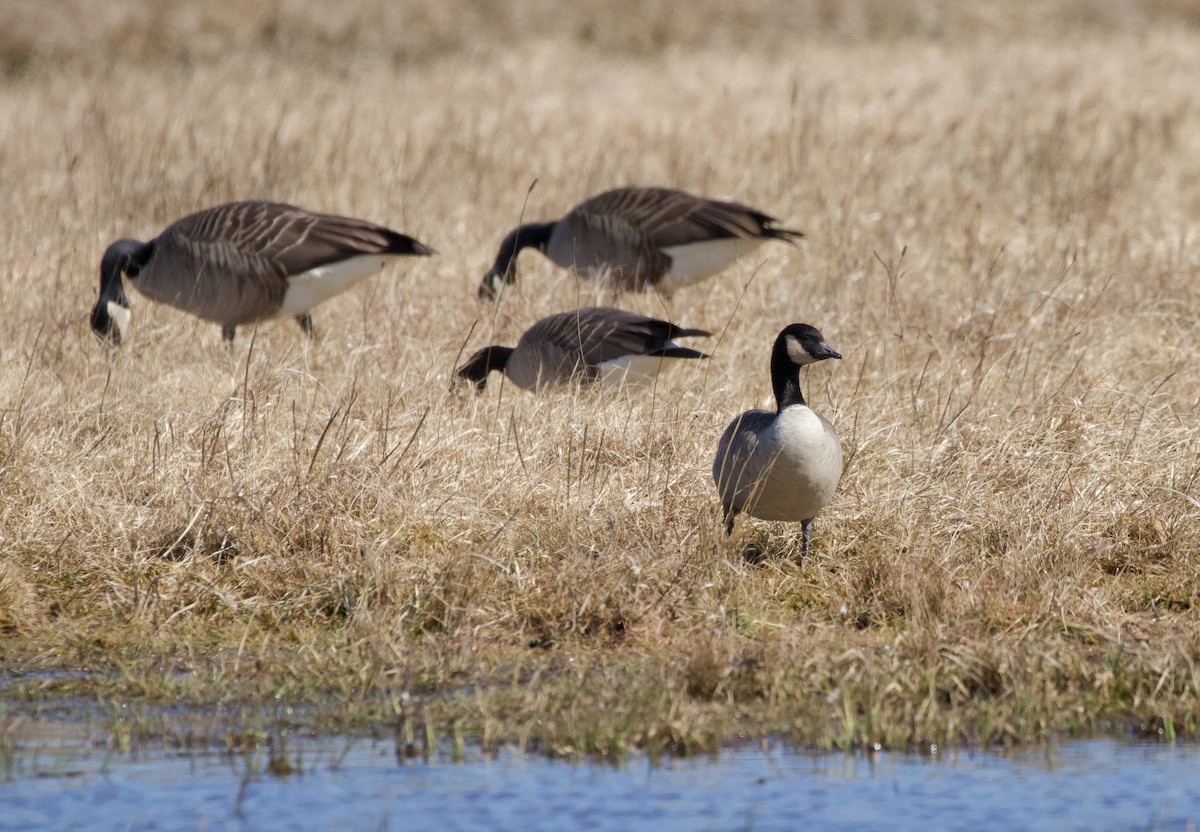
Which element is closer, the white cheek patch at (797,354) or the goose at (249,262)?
the white cheek patch at (797,354)

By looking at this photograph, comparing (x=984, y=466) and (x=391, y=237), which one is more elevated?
(x=391, y=237)

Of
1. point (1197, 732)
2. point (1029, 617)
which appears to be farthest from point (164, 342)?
point (1197, 732)

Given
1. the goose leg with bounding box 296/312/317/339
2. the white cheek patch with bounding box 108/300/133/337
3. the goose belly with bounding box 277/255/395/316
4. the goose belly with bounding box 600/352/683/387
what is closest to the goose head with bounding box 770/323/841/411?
the goose belly with bounding box 600/352/683/387

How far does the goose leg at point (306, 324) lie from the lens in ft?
30.9

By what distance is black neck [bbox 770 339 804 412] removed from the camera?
6152 mm

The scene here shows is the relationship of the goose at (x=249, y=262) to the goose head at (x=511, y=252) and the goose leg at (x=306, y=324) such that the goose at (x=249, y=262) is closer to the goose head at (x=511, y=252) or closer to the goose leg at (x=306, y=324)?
the goose leg at (x=306, y=324)

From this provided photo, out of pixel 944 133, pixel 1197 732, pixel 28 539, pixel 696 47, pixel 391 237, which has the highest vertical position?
pixel 696 47

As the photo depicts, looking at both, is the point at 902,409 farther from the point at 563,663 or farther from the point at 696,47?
the point at 696,47

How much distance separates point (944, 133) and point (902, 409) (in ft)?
24.3

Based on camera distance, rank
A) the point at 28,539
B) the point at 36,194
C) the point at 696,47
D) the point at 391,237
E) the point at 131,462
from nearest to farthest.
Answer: the point at 28,539
the point at 131,462
the point at 391,237
the point at 36,194
the point at 696,47

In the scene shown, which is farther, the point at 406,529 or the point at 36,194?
the point at 36,194

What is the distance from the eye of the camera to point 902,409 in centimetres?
728

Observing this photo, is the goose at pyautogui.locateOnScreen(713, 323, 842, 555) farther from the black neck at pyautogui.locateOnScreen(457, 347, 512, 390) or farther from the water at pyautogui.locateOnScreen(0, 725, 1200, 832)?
the black neck at pyautogui.locateOnScreen(457, 347, 512, 390)

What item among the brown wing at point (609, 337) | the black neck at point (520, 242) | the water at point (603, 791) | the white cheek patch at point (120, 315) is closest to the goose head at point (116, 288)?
the white cheek patch at point (120, 315)
